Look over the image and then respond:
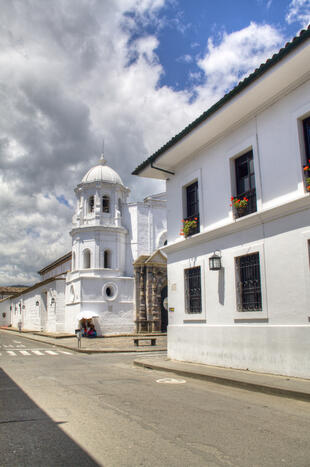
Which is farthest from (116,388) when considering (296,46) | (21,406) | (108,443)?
(296,46)

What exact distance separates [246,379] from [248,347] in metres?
1.52

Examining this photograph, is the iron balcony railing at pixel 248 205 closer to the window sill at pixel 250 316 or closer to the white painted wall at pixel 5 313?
the window sill at pixel 250 316

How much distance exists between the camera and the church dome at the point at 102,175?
1252 inches

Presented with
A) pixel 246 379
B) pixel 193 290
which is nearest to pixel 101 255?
pixel 193 290

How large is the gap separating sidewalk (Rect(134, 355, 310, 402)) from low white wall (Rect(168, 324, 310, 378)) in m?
0.23

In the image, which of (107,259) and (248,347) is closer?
(248,347)

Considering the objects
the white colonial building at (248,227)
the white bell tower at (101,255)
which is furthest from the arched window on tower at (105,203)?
the white colonial building at (248,227)

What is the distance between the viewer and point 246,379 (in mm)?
8781

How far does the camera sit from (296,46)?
813 cm

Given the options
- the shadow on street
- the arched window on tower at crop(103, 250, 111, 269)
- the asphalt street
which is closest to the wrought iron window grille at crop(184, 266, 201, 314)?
the asphalt street

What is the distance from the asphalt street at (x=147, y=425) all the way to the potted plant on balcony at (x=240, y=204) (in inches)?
180

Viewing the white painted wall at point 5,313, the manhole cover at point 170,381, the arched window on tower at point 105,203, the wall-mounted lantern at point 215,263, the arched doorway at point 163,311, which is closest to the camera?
the manhole cover at point 170,381

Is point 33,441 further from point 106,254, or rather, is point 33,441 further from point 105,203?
point 105,203

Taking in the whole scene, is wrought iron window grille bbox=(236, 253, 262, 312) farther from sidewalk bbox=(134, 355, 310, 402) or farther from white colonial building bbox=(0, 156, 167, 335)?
white colonial building bbox=(0, 156, 167, 335)
